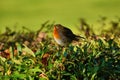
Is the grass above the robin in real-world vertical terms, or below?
below

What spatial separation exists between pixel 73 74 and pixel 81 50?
40 cm

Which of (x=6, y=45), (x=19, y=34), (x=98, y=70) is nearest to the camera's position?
(x=98, y=70)

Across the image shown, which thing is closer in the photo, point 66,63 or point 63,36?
point 66,63

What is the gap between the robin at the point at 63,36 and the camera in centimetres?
832

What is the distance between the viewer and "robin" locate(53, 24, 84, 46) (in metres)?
8.32

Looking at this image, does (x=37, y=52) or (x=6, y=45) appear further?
(x=6, y=45)

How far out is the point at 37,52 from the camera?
635 cm

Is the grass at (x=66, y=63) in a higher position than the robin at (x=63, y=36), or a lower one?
lower

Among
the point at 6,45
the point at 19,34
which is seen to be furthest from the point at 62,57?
the point at 19,34

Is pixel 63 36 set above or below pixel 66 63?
above

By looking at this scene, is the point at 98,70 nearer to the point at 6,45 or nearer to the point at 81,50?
the point at 81,50

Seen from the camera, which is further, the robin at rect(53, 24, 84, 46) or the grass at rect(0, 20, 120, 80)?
the robin at rect(53, 24, 84, 46)

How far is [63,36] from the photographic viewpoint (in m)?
8.88

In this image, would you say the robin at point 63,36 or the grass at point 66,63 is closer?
the grass at point 66,63
